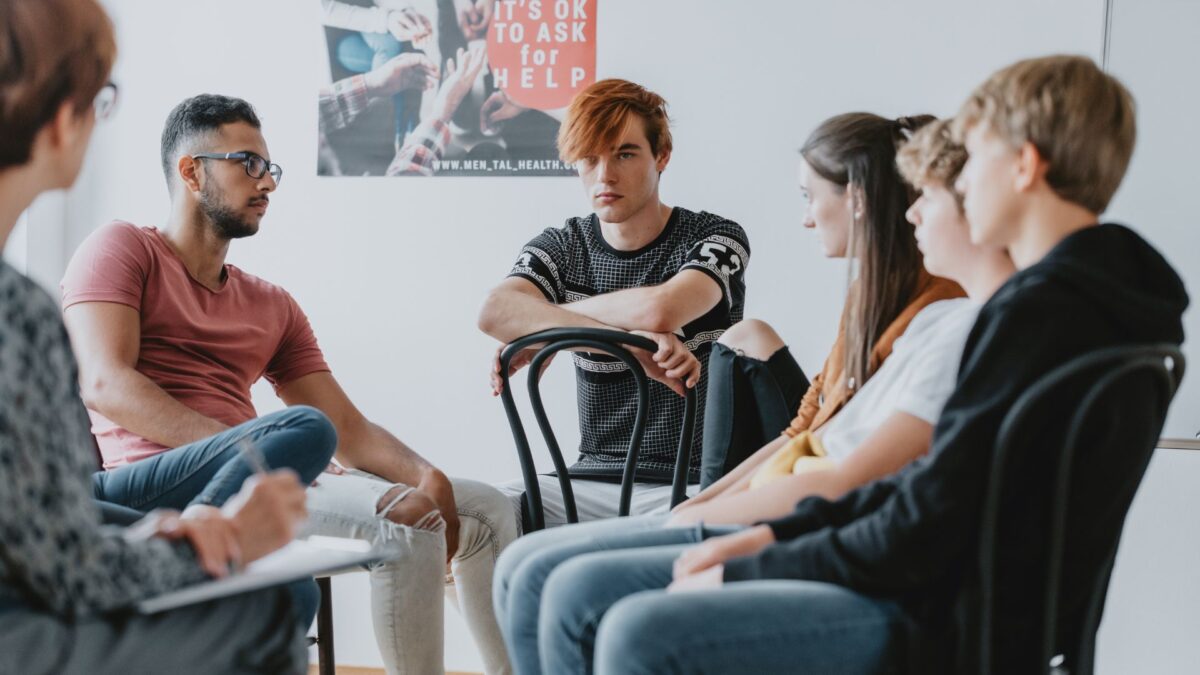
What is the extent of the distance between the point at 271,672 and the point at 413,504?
123 cm

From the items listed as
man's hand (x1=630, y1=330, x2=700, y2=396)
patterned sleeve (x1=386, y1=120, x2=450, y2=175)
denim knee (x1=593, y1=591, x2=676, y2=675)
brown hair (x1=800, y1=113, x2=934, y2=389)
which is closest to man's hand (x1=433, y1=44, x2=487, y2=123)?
patterned sleeve (x1=386, y1=120, x2=450, y2=175)

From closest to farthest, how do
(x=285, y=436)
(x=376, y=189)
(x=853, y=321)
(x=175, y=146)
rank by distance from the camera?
(x=853, y=321) < (x=285, y=436) < (x=175, y=146) < (x=376, y=189)

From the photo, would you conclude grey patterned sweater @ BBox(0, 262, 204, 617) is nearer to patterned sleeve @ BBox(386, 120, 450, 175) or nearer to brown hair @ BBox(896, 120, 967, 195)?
brown hair @ BBox(896, 120, 967, 195)

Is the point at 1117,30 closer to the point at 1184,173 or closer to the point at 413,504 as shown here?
the point at 1184,173

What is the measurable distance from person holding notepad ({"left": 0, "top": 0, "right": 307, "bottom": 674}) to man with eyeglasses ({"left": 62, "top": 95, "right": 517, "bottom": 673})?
0.97m

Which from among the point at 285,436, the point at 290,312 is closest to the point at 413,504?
the point at 285,436

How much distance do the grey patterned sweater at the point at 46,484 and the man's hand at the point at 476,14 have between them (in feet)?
8.38

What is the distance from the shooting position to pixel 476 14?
3.34m

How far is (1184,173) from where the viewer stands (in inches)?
111

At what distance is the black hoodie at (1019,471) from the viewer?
1105 mm

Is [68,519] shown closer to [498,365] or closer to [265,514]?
[265,514]

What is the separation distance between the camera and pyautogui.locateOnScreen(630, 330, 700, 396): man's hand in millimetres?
2168

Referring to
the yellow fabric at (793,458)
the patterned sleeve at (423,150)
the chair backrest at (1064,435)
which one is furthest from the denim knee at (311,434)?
the patterned sleeve at (423,150)

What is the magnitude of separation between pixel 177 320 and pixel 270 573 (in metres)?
1.44
